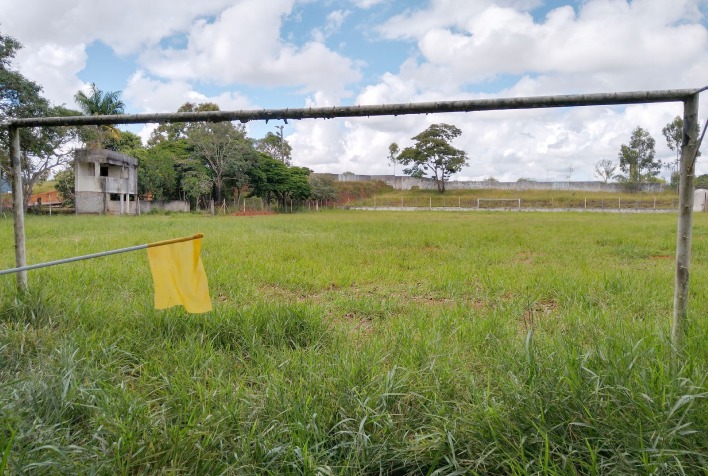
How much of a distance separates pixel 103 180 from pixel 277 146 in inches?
1182

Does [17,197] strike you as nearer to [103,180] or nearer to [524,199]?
[103,180]

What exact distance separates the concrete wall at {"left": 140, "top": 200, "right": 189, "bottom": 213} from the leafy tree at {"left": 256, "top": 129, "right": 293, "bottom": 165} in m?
21.0

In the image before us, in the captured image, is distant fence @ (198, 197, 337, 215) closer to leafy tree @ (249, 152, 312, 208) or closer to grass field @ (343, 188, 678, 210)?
leafy tree @ (249, 152, 312, 208)

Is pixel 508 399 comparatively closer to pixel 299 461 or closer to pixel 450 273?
pixel 299 461

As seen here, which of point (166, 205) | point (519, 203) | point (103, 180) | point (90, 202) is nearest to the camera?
point (103, 180)

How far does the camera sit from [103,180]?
29828 mm

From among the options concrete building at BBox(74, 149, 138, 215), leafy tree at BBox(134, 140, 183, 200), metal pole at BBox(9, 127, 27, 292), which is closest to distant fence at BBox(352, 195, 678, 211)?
leafy tree at BBox(134, 140, 183, 200)

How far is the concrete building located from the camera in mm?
29000

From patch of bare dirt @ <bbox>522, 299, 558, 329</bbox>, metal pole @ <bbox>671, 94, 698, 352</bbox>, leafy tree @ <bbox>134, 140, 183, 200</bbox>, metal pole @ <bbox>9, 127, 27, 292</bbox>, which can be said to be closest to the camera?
metal pole @ <bbox>671, 94, 698, 352</bbox>

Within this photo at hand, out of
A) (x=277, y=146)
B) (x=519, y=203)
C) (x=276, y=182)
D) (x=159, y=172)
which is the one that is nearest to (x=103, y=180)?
(x=159, y=172)

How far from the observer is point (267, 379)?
2146mm

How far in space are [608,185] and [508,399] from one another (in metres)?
59.5

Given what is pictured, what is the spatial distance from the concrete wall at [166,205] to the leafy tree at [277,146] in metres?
21.0

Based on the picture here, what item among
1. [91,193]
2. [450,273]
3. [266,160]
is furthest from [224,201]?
[450,273]
